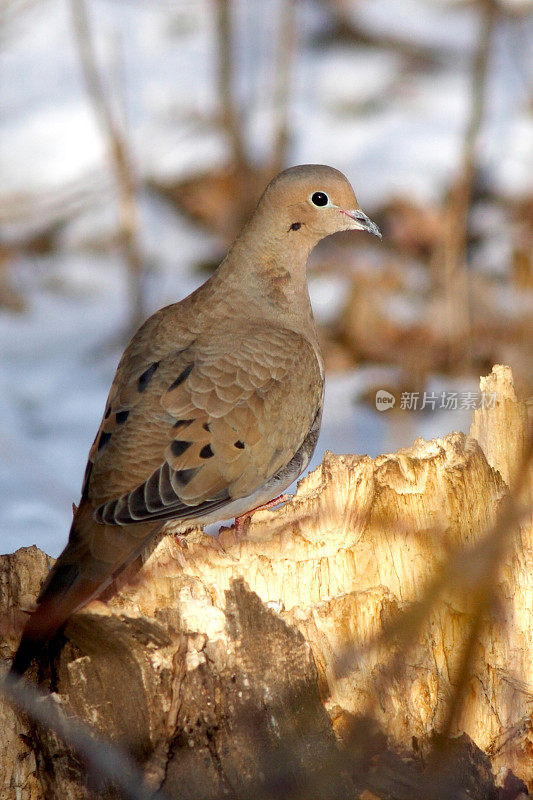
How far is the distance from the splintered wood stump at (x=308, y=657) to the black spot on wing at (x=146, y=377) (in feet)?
1.66

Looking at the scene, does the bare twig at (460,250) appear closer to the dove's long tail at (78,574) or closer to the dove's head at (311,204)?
the dove's head at (311,204)

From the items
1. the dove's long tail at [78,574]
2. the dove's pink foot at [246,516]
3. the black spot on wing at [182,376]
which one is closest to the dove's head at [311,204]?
the black spot on wing at [182,376]

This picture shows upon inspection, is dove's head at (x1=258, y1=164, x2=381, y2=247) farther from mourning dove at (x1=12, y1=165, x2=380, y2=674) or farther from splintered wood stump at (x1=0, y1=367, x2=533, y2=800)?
splintered wood stump at (x1=0, y1=367, x2=533, y2=800)

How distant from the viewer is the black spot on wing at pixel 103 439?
2.85 meters

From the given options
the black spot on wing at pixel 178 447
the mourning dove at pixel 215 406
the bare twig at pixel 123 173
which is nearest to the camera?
the mourning dove at pixel 215 406

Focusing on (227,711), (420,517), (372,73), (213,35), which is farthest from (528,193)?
(227,711)

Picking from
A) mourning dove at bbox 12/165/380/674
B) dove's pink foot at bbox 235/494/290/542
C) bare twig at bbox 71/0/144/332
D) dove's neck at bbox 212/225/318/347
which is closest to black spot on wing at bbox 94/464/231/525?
mourning dove at bbox 12/165/380/674

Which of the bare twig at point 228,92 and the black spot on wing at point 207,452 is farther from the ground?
the bare twig at point 228,92

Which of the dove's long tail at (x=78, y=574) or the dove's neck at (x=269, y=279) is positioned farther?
the dove's neck at (x=269, y=279)

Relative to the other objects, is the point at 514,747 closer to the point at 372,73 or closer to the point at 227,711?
the point at 227,711

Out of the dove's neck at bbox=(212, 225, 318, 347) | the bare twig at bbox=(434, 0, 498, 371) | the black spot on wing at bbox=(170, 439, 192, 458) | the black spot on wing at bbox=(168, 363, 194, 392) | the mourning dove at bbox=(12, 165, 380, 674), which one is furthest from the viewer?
the bare twig at bbox=(434, 0, 498, 371)

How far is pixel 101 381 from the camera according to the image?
18.2 ft

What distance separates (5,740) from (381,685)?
0.87m

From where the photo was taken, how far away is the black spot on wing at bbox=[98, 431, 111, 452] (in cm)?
285
